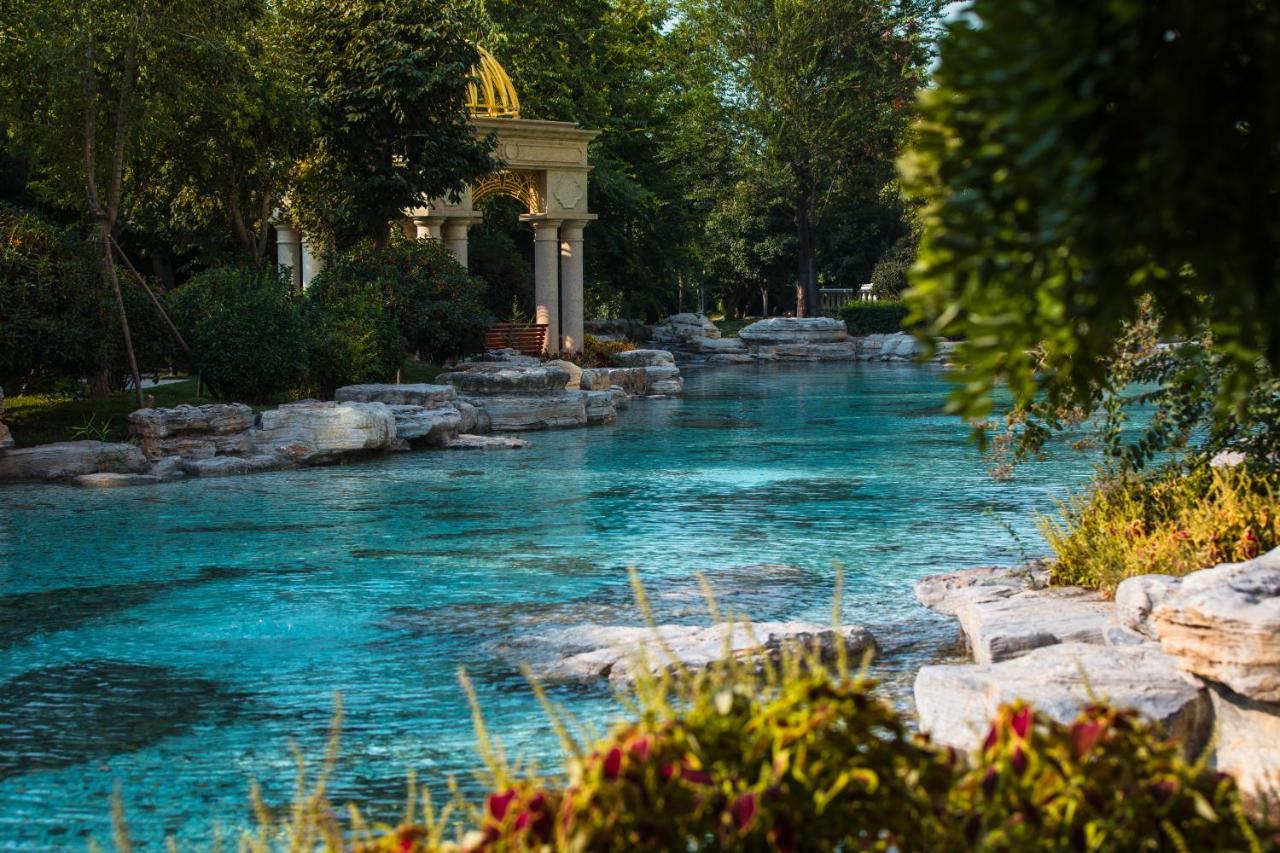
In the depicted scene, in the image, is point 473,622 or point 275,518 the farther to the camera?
point 275,518

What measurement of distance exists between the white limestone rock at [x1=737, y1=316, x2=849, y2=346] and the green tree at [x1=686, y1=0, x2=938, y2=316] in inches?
215

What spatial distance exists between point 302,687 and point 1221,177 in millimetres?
6055

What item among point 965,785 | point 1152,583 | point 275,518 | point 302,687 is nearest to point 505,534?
point 275,518

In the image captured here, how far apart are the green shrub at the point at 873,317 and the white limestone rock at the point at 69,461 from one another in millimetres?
34002

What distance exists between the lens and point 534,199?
103 ft

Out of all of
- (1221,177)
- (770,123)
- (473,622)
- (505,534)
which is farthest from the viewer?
(770,123)

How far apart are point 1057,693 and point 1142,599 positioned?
140 cm

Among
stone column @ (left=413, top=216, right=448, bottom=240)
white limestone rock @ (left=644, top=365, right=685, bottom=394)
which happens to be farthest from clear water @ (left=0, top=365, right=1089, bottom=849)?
stone column @ (left=413, top=216, right=448, bottom=240)

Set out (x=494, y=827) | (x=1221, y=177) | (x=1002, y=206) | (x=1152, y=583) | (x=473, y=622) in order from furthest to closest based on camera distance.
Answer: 1. (x=473, y=622)
2. (x=1152, y=583)
3. (x=494, y=827)
4. (x=1002, y=206)
5. (x=1221, y=177)

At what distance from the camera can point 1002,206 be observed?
252cm

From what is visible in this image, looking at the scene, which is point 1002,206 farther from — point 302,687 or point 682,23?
point 682,23

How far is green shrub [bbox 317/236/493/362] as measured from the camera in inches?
980

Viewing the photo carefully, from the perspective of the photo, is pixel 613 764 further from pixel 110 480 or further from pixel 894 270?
pixel 894 270

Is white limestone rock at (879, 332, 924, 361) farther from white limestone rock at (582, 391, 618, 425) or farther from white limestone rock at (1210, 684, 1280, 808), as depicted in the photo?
white limestone rock at (1210, 684, 1280, 808)
